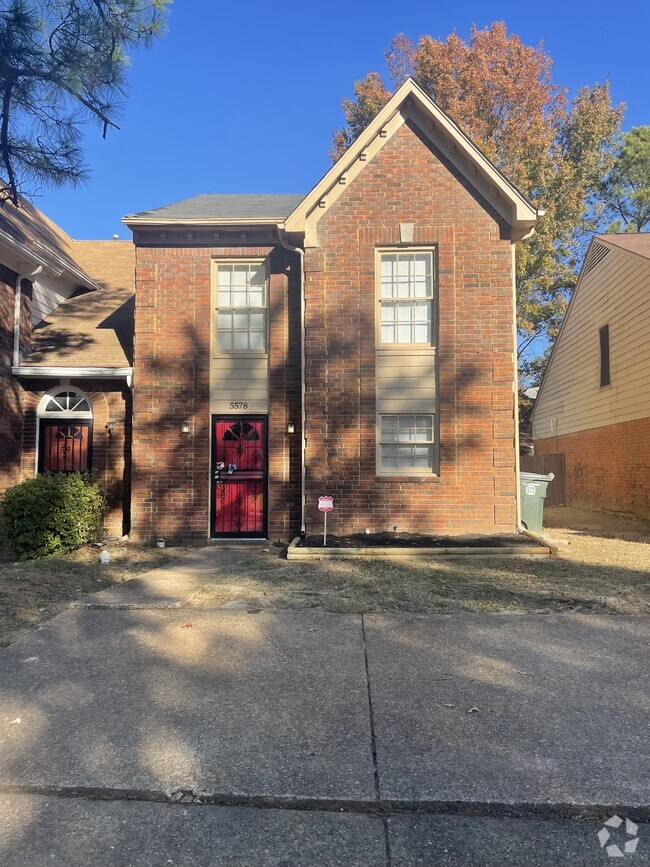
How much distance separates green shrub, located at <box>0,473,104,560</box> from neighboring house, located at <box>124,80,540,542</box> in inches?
61.4

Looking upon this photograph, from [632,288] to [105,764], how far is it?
14.5m

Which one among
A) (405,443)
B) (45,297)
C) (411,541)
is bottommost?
(411,541)

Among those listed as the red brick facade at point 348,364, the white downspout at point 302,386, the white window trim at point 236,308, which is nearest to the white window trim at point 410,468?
the red brick facade at point 348,364

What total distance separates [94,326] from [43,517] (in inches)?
197

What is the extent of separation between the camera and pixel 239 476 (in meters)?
11.0

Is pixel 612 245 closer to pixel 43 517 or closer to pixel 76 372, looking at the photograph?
pixel 76 372

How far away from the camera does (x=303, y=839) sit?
2574 millimetres

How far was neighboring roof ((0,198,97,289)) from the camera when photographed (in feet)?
36.4

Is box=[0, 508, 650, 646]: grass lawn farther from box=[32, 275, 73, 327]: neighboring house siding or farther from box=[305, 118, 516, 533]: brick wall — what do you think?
box=[32, 275, 73, 327]: neighboring house siding

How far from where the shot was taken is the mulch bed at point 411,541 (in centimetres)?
901

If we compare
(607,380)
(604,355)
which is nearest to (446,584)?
(607,380)

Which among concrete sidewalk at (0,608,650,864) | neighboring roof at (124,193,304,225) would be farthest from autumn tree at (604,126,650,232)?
concrete sidewalk at (0,608,650,864)

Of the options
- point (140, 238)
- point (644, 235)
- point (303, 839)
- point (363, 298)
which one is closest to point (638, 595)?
point (303, 839)

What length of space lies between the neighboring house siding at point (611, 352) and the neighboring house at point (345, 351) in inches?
197
